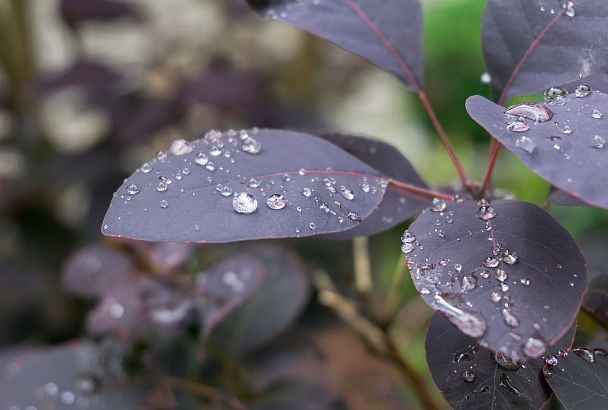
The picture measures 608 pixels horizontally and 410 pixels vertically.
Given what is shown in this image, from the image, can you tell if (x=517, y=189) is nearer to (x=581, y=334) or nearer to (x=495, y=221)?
(x=581, y=334)

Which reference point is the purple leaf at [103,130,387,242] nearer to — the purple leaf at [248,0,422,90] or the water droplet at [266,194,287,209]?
the water droplet at [266,194,287,209]

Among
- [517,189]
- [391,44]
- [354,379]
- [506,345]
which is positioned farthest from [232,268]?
[517,189]

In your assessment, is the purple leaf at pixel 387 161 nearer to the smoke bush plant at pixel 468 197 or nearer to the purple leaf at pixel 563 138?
the smoke bush plant at pixel 468 197

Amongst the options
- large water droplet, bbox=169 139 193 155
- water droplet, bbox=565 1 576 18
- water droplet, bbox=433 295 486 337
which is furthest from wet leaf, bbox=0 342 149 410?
water droplet, bbox=565 1 576 18

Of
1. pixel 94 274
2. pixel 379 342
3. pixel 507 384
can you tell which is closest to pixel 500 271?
pixel 507 384

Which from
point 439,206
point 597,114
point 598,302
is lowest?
point 598,302

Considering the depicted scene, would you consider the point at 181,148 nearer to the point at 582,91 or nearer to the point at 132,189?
the point at 132,189
